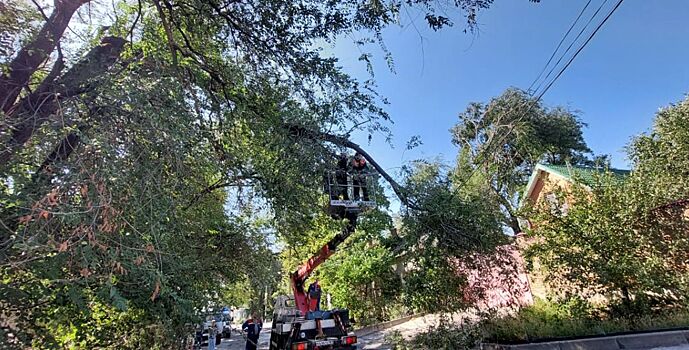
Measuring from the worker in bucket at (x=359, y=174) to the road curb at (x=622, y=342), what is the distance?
4.17 meters

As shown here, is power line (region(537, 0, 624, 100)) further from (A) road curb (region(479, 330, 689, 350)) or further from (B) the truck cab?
(B) the truck cab

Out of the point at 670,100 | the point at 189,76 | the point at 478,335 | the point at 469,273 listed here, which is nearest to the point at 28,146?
the point at 189,76

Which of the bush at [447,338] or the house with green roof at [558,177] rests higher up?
the house with green roof at [558,177]

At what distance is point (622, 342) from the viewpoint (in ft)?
20.7

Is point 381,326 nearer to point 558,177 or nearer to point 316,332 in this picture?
point 316,332

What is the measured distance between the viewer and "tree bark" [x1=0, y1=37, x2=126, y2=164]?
2.50m

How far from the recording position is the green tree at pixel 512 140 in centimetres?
1748

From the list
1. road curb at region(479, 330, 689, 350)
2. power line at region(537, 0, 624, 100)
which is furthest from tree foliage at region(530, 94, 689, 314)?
power line at region(537, 0, 624, 100)

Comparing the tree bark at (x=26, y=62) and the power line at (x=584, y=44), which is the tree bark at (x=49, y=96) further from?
the power line at (x=584, y=44)

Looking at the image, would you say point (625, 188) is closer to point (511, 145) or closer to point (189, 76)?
point (189, 76)

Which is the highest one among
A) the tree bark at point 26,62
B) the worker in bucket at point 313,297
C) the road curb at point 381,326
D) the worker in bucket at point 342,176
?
the tree bark at point 26,62

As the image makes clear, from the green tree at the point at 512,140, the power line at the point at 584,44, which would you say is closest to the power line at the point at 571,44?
the power line at the point at 584,44

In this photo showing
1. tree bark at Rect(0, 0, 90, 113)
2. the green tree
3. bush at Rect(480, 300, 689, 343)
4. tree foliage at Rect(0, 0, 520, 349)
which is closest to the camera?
tree foliage at Rect(0, 0, 520, 349)

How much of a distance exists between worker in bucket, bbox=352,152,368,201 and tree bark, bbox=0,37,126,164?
3606 mm
